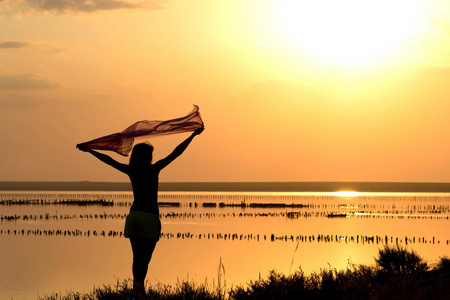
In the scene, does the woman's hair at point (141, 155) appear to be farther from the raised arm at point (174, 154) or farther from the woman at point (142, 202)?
the raised arm at point (174, 154)

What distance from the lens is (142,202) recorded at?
36.3ft

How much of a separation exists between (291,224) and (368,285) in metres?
52.9

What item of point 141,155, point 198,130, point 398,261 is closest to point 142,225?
point 141,155

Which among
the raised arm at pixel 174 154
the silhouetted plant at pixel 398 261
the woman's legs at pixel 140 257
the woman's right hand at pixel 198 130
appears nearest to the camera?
the raised arm at pixel 174 154

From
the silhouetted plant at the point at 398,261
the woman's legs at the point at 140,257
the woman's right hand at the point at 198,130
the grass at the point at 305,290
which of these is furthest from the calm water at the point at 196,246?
the woman's legs at the point at 140,257

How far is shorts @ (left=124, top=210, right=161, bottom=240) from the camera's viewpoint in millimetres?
10969

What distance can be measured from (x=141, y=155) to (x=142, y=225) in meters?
1.00

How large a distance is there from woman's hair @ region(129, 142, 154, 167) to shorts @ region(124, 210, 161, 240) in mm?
Answer: 701

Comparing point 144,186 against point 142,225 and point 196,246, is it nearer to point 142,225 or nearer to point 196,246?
point 142,225

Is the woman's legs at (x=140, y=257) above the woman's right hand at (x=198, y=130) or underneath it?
underneath

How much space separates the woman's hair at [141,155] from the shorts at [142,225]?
70cm

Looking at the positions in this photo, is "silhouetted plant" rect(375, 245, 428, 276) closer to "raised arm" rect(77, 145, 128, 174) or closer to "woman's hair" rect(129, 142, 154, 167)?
"woman's hair" rect(129, 142, 154, 167)

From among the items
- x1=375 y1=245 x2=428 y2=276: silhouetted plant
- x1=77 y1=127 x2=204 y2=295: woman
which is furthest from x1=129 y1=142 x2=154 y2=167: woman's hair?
x1=375 y1=245 x2=428 y2=276: silhouetted plant

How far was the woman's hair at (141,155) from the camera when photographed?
11.1 metres
